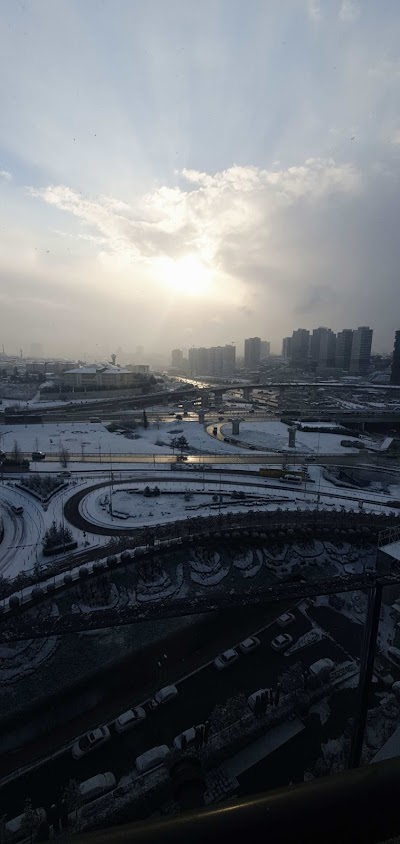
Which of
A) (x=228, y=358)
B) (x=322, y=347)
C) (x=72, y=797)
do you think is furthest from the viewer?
(x=228, y=358)

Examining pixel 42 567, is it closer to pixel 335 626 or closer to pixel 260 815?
pixel 335 626

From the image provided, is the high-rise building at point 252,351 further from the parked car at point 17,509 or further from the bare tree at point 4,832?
the bare tree at point 4,832

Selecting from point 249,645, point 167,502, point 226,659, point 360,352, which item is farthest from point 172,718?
point 360,352

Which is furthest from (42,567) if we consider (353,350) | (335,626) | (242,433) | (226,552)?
(353,350)

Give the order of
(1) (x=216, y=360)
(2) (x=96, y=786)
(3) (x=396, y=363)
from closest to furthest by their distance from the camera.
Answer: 1. (2) (x=96, y=786)
2. (3) (x=396, y=363)
3. (1) (x=216, y=360)

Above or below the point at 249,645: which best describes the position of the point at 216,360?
above

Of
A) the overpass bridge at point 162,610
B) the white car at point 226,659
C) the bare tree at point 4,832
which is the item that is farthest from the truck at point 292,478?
the bare tree at point 4,832

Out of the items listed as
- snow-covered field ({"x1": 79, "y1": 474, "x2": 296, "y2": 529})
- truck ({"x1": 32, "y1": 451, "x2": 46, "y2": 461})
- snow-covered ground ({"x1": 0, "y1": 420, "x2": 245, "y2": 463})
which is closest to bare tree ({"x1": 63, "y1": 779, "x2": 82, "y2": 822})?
snow-covered field ({"x1": 79, "y1": 474, "x2": 296, "y2": 529})

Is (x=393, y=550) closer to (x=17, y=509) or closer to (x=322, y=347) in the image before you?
(x=17, y=509)
